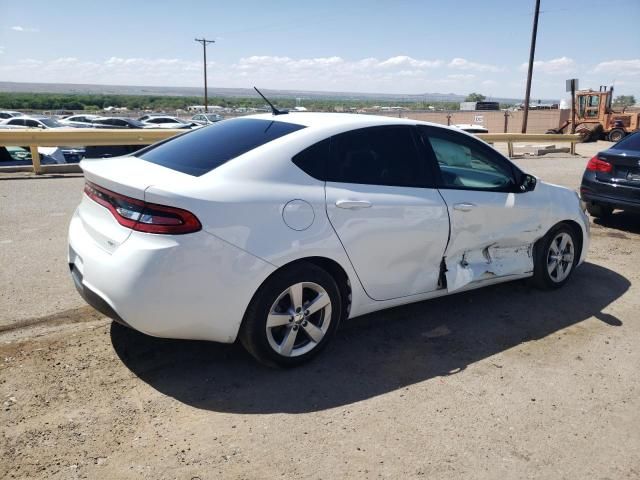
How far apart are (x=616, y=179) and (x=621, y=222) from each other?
114cm

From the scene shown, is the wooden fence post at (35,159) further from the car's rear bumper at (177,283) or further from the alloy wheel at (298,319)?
the alloy wheel at (298,319)

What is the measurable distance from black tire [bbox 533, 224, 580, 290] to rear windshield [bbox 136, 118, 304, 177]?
8.34 ft

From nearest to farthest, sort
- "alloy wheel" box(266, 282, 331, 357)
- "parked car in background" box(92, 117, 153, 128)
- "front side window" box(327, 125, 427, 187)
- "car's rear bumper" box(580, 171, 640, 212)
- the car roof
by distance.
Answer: "alloy wheel" box(266, 282, 331, 357)
"front side window" box(327, 125, 427, 187)
the car roof
"car's rear bumper" box(580, 171, 640, 212)
"parked car in background" box(92, 117, 153, 128)

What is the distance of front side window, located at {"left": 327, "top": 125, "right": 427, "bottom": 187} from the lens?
355cm

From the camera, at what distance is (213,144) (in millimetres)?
3609

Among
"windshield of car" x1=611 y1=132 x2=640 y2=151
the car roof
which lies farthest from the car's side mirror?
"windshield of car" x1=611 y1=132 x2=640 y2=151

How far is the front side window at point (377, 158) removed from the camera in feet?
11.7

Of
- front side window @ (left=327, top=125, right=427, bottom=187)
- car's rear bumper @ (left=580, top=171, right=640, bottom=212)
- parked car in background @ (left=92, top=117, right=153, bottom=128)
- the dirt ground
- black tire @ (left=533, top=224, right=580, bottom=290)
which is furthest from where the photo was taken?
parked car in background @ (left=92, top=117, right=153, bottom=128)

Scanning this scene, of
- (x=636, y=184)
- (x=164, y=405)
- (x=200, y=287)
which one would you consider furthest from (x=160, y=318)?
(x=636, y=184)

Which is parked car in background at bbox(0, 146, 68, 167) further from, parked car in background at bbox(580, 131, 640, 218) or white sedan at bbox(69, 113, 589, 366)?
parked car in background at bbox(580, 131, 640, 218)

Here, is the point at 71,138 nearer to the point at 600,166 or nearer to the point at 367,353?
the point at 367,353

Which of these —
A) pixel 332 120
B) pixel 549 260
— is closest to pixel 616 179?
pixel 549 260

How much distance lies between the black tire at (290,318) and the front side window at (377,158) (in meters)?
0.66

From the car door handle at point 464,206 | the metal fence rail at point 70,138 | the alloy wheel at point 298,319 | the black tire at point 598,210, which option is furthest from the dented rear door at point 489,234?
the metal fence rail at point 70,138
